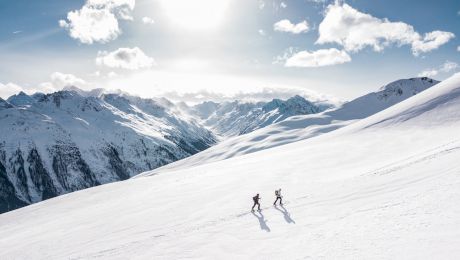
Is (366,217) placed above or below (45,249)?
below

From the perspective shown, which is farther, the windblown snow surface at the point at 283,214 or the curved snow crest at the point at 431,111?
the curved snow crest at the point at 431,111

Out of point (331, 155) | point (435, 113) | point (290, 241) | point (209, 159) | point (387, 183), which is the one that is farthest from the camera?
point (209, 159)

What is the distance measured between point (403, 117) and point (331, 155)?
25.6m

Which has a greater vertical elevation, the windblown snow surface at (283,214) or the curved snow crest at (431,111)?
the curved snow crest at (431,111)

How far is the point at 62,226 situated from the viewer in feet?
119

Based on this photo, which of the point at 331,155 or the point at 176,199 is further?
the point at 331,155

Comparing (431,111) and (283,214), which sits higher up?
(431,111)

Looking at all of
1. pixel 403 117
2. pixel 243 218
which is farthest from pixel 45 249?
pixel 403 117

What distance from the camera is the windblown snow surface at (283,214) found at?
17891mm

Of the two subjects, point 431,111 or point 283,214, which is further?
point 431,111

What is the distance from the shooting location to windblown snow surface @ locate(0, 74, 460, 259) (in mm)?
17891

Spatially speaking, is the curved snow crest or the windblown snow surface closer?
the windblown snow surface

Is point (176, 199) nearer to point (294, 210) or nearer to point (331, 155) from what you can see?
point (294, 210)

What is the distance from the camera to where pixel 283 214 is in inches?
1000
